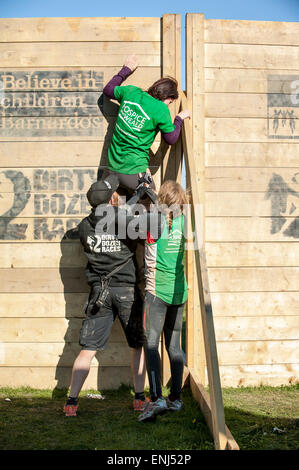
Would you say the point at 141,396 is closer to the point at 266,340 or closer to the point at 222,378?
the point at 222,378

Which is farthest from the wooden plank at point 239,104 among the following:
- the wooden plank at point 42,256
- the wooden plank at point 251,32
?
the wooden plank at point 42,256

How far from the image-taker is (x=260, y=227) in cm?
437

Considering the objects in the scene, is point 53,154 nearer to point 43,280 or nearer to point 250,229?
point 43,280

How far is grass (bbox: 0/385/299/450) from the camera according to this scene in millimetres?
3006

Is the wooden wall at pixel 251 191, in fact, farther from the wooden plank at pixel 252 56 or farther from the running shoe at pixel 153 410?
the running shoe at pixel 153 410

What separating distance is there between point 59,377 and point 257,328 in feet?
6.37

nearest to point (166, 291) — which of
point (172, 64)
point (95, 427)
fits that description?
point (95, 427)

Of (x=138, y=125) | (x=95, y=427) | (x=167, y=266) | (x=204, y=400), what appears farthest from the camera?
(x=138, y=125)

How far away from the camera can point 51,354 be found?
424 cm

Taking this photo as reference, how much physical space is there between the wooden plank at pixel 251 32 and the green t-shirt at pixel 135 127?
967 mm

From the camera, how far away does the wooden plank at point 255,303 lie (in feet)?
14.1

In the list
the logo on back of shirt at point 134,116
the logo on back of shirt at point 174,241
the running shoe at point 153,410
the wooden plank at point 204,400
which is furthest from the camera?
the logo on back of shirt at point 134,116

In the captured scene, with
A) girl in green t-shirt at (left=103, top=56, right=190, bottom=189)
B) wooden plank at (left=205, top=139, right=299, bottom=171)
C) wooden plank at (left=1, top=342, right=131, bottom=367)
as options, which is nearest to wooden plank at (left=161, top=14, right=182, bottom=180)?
girl in green t-shirt at (left=103, top=56, right=190, bottom=189)

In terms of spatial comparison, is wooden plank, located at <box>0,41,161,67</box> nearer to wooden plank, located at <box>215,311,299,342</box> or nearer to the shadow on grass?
wooden plank, located at <box>215,311,299,342</box>
